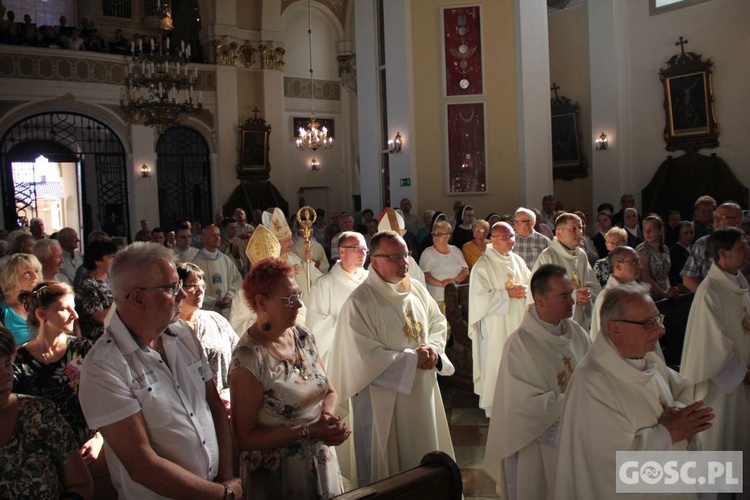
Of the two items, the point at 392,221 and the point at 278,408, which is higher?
the point at 392,221

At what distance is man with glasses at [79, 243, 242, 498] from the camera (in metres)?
2.38

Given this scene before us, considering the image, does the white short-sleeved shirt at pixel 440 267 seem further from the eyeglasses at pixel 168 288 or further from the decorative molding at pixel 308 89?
the decorative molding at pixel 308 89

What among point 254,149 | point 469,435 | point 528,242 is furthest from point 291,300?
point 254,149

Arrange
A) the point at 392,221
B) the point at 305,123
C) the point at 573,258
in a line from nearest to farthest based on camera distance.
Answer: the point at 573,258 < the point at 392,221 < the point at 305,123

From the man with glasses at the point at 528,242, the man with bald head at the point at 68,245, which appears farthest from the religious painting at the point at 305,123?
the man with glasses at the point at 528,242

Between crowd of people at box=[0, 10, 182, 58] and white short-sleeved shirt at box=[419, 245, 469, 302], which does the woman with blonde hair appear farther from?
crowd of people at box=[0, 10, 182, 58]

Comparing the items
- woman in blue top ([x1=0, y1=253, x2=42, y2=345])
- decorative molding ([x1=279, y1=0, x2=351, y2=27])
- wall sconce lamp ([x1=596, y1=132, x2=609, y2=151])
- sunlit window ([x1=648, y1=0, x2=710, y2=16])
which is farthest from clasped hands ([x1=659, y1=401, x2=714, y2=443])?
decorative molding ([x1=279, y1=0, x2=351, y2=27])

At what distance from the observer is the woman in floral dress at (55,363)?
313 centimetres

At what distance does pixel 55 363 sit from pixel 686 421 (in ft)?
9.30

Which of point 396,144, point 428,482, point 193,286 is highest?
point 396,144

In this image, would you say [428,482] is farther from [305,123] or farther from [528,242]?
[305,123]

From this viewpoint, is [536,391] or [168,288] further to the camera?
[536,391]

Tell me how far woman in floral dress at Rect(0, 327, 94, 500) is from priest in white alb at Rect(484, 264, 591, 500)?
2.03m

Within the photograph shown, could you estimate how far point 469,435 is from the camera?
5.99 m
